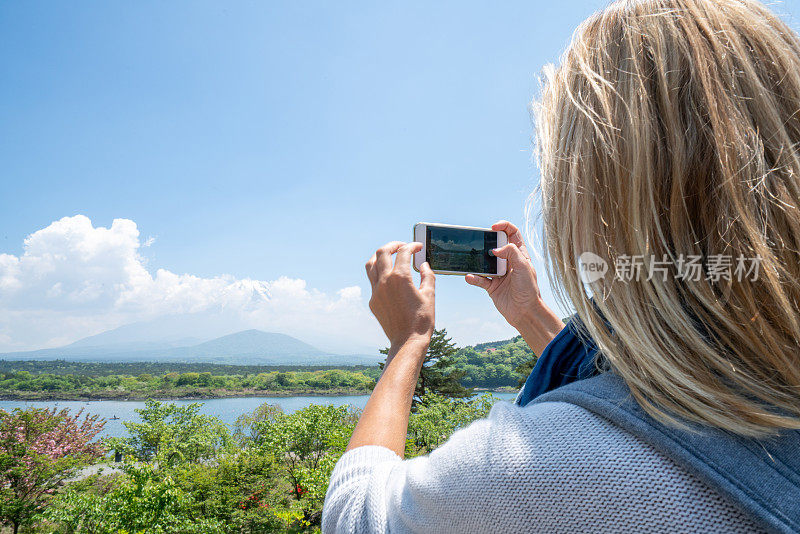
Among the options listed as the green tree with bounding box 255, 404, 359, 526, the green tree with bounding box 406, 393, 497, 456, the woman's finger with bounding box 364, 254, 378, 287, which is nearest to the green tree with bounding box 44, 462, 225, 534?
the green tree with bounding box 255, 404, 359, 526

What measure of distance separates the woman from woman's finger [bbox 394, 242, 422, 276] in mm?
378

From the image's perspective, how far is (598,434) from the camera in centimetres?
41

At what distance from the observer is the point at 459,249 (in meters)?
1.27

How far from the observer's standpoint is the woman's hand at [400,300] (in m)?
0.84

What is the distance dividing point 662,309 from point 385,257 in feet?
1.88

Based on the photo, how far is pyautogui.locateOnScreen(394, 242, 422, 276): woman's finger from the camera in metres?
0.89

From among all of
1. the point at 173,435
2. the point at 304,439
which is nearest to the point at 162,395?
the point at 173,435

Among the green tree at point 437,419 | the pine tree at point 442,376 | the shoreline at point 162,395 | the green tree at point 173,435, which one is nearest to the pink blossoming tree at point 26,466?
the green tree at point 173,435

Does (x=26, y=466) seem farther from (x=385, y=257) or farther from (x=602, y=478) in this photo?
(x=602, y=478)

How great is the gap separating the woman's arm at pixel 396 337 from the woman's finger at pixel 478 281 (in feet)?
0.91

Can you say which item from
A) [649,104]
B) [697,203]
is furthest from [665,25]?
[697,203]

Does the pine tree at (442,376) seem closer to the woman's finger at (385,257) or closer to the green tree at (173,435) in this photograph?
the green tree at (173,435)

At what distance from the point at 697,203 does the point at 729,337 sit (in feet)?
0.51

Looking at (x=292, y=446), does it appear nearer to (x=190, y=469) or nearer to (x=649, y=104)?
(x=190, y=469)
